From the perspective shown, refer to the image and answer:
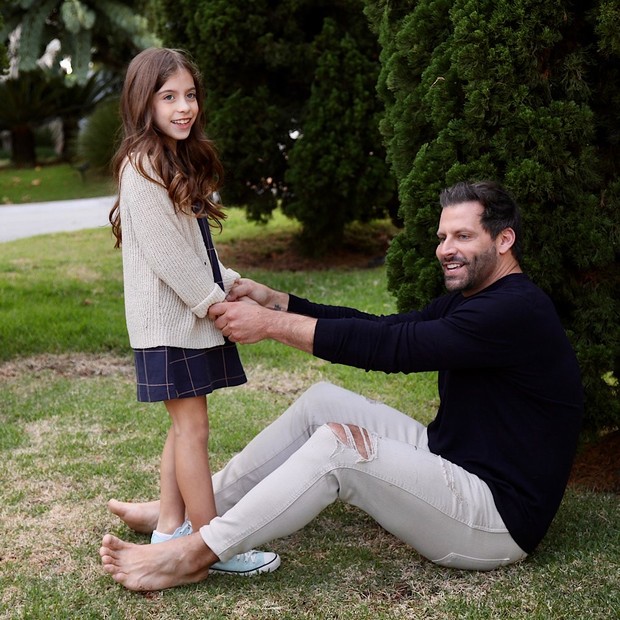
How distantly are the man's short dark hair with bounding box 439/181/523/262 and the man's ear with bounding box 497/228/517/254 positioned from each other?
1 centimetres

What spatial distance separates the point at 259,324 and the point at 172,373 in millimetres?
324

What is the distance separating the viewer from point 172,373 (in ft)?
9.54

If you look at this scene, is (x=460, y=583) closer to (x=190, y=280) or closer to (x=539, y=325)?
(x=539, y=325)

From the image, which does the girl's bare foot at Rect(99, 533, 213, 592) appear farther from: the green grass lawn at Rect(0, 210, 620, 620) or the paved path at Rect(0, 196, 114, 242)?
the paved path at Rect(0, 196, 114, 242)

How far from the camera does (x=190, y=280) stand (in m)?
2.89

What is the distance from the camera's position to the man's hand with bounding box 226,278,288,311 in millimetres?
3182

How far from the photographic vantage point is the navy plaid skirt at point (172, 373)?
2.89m

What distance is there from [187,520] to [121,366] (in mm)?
2758

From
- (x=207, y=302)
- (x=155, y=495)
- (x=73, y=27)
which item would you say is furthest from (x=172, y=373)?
(x=73, y=27)

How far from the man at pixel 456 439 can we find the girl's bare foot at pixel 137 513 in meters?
0.46

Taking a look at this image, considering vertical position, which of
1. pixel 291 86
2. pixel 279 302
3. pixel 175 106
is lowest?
pixel 279 302

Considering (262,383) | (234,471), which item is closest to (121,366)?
(262,383)

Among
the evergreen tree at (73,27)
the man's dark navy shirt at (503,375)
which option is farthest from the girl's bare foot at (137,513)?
the evergreen tree at (73,27)

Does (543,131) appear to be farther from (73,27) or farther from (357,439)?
(73,27)
